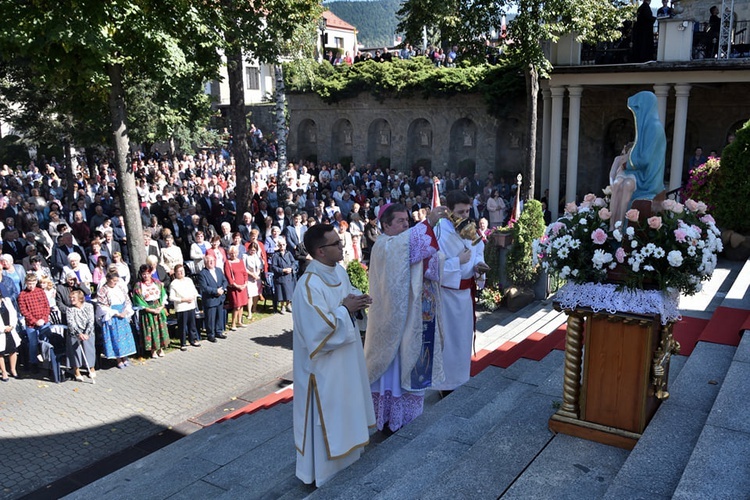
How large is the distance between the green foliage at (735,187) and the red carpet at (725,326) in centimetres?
439

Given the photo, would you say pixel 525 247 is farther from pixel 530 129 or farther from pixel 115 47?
pixel 115 47

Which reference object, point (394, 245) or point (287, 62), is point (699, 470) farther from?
point (287, 62)

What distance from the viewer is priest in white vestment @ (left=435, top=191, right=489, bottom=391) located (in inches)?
250

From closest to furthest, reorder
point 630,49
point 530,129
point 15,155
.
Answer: point 530,129, point 630,49, point 15,155

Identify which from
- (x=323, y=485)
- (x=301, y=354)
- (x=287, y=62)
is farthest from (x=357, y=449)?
(x=287, y=62)

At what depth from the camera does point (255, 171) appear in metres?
25.7

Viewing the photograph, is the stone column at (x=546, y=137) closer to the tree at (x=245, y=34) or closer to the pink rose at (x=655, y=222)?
the tree at (x=245, y=34)

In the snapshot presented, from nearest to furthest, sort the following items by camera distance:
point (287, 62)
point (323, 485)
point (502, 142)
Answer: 1. point (323, 485)
2. point (287, 62)
3. point (502, 142)

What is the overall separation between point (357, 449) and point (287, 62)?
17.7 m

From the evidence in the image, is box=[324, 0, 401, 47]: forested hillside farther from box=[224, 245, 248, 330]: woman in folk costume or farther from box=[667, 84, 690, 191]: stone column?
box=[224, 245, 248, 330]: woman in folk costume

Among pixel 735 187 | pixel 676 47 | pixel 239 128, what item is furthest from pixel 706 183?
pixel 239 128

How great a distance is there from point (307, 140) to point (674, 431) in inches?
1266

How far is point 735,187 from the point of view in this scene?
11.0m

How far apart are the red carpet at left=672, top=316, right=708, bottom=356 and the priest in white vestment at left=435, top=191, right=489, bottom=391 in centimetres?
203
